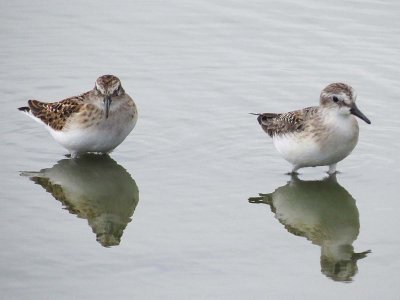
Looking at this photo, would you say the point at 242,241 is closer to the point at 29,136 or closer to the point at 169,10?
the point at 29,136

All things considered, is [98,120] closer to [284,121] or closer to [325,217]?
[284,121]

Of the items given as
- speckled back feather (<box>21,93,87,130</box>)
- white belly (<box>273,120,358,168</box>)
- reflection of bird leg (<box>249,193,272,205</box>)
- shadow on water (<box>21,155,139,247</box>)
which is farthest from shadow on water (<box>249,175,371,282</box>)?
speckled back feather (<box>21,93,87,130</box>)

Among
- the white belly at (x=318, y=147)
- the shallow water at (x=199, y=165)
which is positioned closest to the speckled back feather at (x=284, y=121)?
the white belly at (x=318, y=147)

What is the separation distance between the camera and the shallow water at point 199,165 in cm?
1327

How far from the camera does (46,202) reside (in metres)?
15.7

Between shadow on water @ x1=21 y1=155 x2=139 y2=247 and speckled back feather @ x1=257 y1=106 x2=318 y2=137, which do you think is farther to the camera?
speckled back feather @ x1=257 y1=106 x2=318 y2=137

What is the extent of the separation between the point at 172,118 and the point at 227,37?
4.40 meters

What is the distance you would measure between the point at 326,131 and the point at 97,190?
3.78 metres

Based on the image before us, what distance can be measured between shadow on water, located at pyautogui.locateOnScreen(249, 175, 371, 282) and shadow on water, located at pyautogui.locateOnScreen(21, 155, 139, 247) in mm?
2062

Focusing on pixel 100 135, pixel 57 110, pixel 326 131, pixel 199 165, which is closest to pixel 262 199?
pixel 326 131

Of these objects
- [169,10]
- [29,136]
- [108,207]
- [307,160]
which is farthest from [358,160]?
[169,10]

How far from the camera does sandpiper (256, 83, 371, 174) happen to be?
15883 mm

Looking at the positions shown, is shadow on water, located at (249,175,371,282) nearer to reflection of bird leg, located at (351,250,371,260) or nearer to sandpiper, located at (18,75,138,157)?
reflection of bird leg, located at (351,250,371,260)

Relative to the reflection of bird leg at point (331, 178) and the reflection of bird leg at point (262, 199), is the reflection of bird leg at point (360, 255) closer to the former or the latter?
the reflection of bird leg at point (262, 199)
